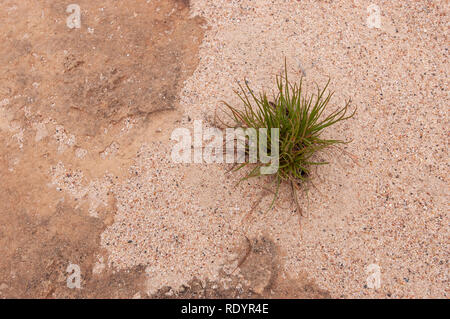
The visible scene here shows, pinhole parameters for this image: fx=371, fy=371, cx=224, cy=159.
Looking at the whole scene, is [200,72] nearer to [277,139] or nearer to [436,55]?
[277,139]

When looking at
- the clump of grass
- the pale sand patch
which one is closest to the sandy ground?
the pale sand patch

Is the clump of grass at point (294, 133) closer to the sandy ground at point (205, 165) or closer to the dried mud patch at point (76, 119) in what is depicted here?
the sandy ground at point (205, 165)

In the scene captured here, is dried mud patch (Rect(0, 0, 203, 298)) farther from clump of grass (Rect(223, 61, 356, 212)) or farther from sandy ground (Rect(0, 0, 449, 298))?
clump of grass (Rect(223, 61, 356, 212))

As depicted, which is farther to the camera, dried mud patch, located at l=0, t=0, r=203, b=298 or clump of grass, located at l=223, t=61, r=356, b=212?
dried mud patch, located at l=0, t=0, r=203, b=298

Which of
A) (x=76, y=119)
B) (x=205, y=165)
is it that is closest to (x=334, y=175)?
(x=205, y=165)

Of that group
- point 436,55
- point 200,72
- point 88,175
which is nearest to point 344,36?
point 436,55

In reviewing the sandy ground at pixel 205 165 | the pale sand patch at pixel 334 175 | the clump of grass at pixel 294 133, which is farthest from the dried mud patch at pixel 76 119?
the clump of grass at pixel 294 133

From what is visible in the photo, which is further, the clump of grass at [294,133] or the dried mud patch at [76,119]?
the dried mud patch at [76,119]

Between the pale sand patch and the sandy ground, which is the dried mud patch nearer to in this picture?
the sandy ground
